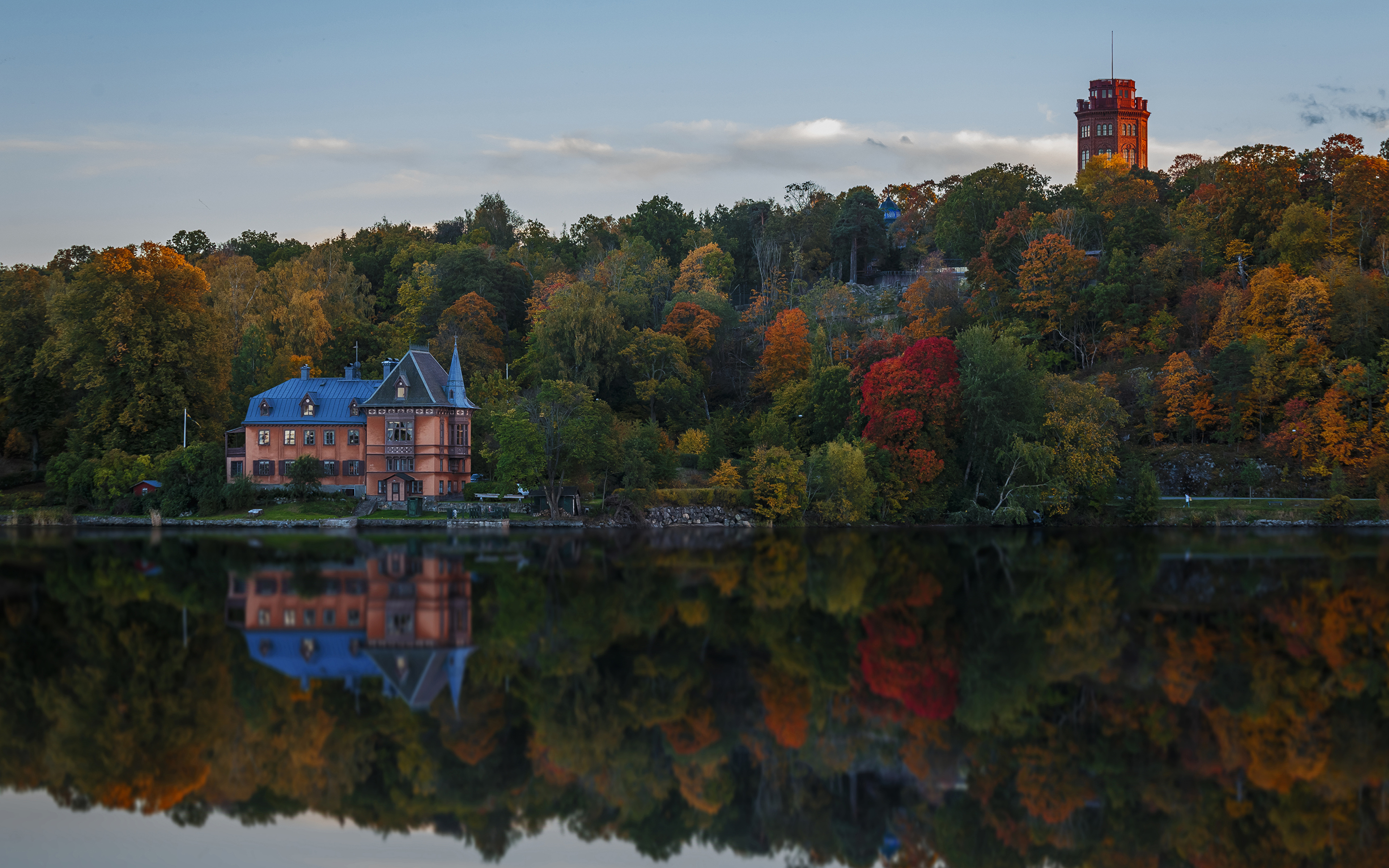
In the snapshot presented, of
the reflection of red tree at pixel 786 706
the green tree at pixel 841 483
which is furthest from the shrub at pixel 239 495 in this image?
the reflection of red tree at pixel 786 706

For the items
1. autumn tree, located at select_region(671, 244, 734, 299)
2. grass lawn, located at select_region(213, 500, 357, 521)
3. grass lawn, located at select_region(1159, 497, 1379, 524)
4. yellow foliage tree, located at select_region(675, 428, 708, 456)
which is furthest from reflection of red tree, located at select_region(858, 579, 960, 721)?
autumn tree, located at select_region(671, 244, 734, 299)

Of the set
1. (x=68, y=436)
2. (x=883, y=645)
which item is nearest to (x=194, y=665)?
(x=883, y=645)

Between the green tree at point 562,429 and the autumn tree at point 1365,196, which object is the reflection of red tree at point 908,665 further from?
the autumn tree at point 1365,196

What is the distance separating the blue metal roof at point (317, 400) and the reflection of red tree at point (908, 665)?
36.0 metres

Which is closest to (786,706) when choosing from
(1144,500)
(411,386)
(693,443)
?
(693,443)

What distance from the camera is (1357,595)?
→ 2434 cm

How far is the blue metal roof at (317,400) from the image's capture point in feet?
169

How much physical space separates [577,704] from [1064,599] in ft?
44.0

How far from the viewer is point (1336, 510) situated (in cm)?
4734

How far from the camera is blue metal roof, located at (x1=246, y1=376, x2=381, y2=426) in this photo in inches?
2024

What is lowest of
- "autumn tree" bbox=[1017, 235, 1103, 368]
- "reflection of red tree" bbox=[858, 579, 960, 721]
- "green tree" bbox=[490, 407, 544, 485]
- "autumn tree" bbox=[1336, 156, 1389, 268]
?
"reflection of red tree" bbox=[858, 579, 960, 721]

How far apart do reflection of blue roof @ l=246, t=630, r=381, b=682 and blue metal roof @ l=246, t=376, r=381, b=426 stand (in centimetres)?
3314

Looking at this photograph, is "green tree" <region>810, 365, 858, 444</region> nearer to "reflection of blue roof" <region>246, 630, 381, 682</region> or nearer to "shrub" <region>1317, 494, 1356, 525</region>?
"shrub" <region>1317, 494, 1356, 525</region>

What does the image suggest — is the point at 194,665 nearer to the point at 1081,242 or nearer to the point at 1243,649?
the point at 1243,649
